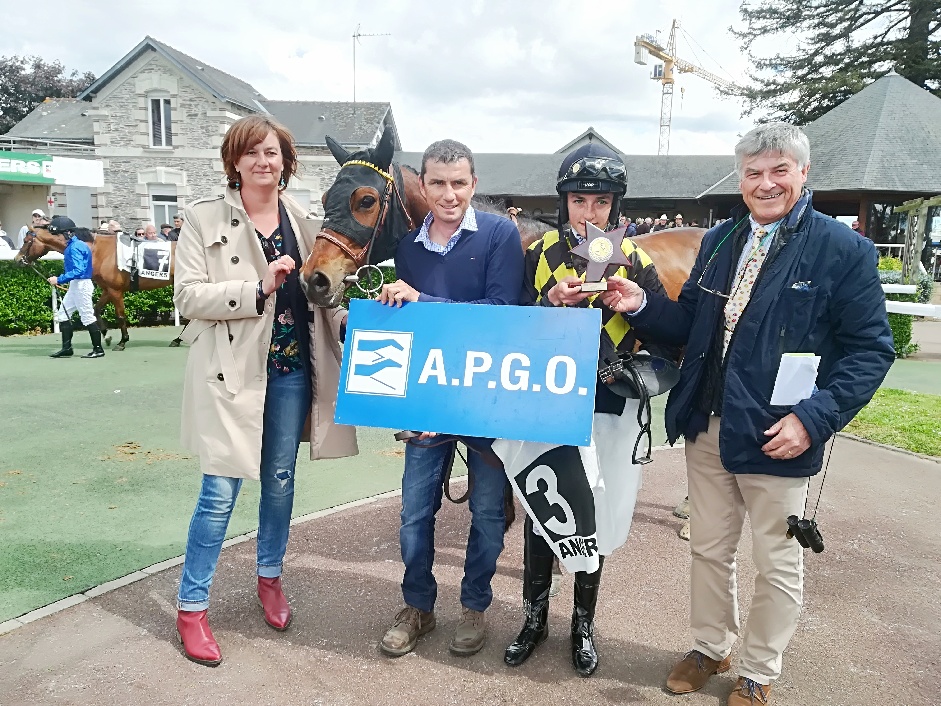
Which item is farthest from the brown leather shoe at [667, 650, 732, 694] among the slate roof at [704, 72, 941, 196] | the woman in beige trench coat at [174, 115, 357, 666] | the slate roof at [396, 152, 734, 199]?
the slate roof at [396, 152, 734, 199]

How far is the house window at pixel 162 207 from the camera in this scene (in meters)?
28.3

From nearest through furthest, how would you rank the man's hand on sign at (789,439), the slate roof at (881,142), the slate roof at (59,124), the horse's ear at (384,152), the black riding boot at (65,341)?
1. the man's hand on sign at (789,439)
2. the horse's ear at (384,152)
3. the black riding boot at (65,341)
4. the slate roof at (881,142)
5. the slate roof at (59,124)

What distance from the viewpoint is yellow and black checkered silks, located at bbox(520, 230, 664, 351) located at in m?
2.65

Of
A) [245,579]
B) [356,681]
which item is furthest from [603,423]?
[245,579]

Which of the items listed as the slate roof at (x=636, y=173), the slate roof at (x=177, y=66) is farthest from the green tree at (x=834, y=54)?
the slate roof at (x=177, y=66)

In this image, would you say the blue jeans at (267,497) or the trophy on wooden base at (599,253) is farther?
the blue jeans at (267,497)

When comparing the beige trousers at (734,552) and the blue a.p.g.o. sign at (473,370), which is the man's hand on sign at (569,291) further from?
the beige trousers at (734,552)

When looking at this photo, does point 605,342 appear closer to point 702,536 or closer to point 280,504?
point 702,536

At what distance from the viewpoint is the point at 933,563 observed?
4.11 meters

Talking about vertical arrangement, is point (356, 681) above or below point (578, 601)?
below

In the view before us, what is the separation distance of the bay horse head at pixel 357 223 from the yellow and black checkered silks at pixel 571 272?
667 mm

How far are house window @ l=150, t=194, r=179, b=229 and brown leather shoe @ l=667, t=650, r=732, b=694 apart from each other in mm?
29566

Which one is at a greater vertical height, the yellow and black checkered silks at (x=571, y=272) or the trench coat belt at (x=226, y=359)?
the yellow and black checkered silks at (x=571, y=272)

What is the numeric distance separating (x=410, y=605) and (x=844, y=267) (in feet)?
7.28
